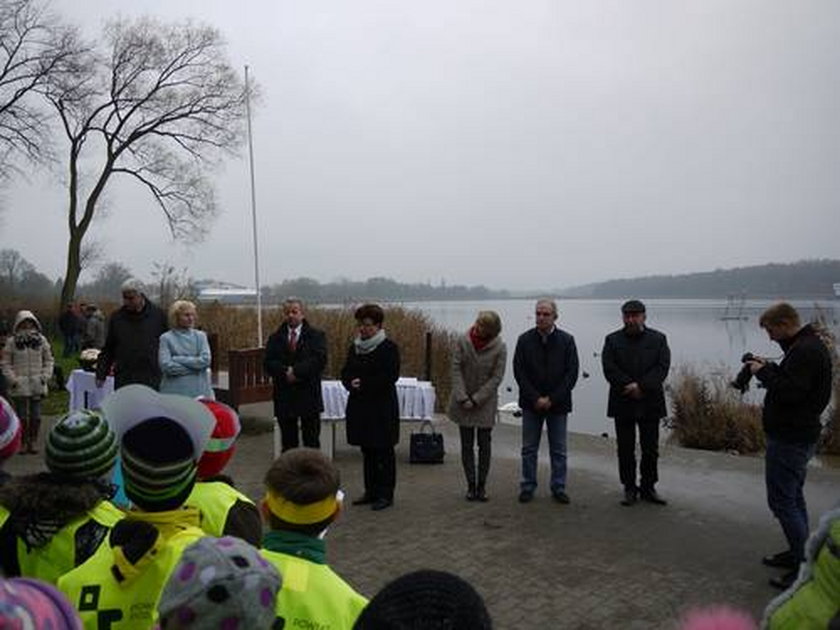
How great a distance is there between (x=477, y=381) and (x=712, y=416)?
5985mm

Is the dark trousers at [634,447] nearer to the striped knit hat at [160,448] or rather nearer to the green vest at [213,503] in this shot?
the green vest at [213,503]

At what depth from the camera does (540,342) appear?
271 inches

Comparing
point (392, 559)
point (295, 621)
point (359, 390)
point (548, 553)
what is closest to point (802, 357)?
point (548, 553)

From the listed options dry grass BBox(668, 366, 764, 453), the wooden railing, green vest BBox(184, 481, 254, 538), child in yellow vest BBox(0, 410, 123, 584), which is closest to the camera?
child in yellow vest BBox(0, 410, 123, 584)

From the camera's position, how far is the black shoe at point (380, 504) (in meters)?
6.48

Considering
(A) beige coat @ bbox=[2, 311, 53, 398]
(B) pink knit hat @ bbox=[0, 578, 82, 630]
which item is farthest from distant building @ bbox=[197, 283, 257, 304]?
(B) pink knit hat @ bbox=[0, 578, 82, 630]

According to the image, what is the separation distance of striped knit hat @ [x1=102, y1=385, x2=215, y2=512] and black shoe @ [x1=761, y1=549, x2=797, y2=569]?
4371 millimetres

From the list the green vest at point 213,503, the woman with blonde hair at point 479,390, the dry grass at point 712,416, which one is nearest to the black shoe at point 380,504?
the woman with blonde hair at point 479,390

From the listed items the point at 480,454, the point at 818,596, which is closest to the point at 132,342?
the point at 480,454

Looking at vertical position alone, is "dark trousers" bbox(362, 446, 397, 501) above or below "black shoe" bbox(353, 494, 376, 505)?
above

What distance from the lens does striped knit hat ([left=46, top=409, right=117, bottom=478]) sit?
2221 mm

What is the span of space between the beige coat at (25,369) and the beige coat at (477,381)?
5.00 m

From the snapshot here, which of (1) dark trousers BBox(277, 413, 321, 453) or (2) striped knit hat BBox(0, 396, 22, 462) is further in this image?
(1) dark trousers BBox(277, 413, 321, 453)

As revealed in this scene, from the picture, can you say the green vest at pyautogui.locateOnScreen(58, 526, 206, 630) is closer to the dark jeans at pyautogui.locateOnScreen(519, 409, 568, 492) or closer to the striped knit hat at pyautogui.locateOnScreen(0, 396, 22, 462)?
the striped knit hat at pyautogui.locateOnScreen(0, 396, 22, 462)
